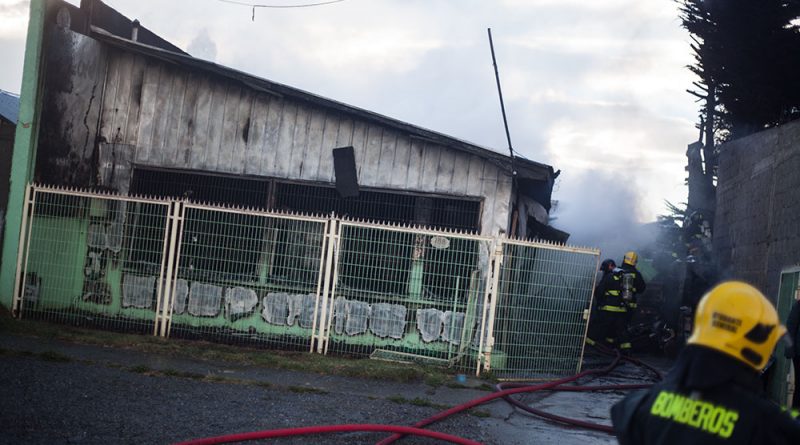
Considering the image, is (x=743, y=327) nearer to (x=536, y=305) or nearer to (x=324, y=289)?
(x=536, y=305)

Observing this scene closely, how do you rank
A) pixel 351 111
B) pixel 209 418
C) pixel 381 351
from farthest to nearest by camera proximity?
pixel 351 111 → pixel 381 351 → pixel 209 418

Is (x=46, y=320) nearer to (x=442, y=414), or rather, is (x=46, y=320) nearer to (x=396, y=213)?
(x=396, y=213)

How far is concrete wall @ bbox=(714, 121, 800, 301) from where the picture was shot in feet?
35.0

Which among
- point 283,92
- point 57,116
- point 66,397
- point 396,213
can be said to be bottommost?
point 66,397

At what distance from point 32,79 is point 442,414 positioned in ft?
27.0

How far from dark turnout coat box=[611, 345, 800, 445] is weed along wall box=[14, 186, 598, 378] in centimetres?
735

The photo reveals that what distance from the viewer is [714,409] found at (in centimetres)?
242

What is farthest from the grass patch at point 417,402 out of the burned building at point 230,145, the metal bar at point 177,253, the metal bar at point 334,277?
the metal bar at point 177,253

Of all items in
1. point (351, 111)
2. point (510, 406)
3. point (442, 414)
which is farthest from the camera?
point (351, 111)

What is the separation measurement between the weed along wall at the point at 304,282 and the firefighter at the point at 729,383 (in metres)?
7.39

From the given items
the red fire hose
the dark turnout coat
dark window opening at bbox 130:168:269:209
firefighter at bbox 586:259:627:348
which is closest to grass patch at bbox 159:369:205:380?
the red fire hose

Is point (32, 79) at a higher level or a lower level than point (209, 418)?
higher

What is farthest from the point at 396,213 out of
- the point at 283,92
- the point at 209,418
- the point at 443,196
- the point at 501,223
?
the point at 209,418

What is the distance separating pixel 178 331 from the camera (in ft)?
34.8
